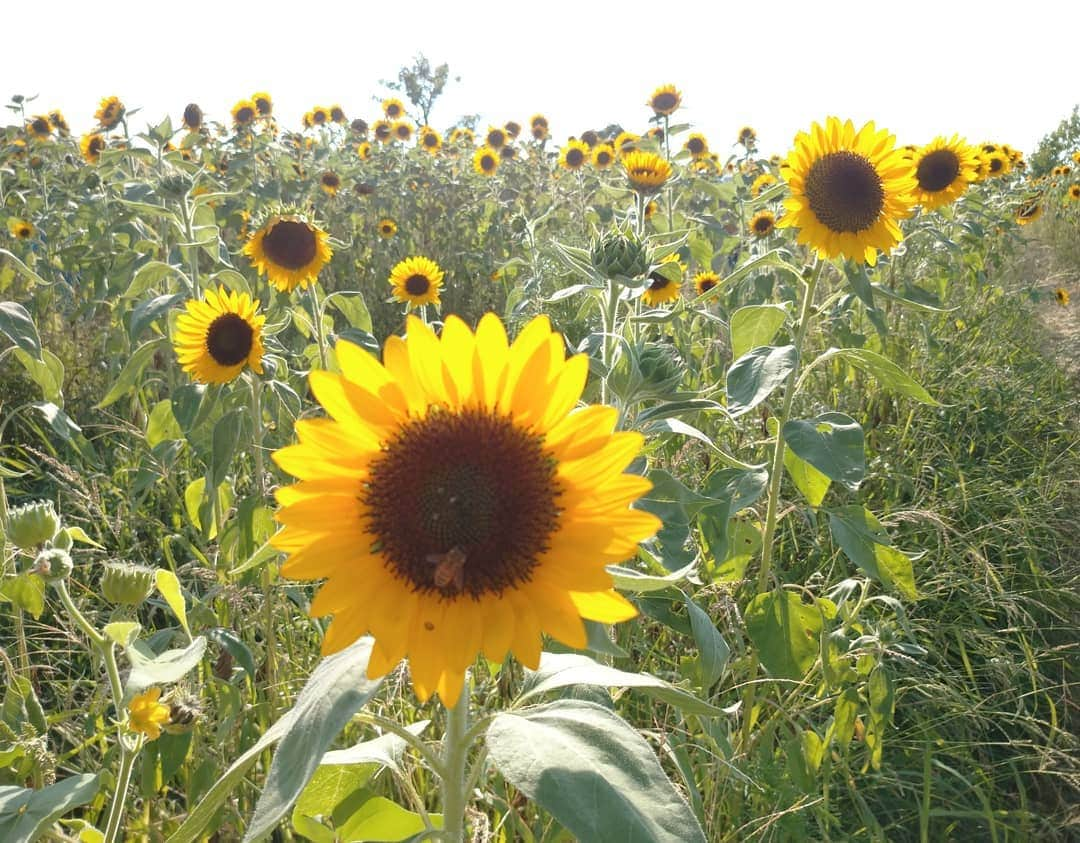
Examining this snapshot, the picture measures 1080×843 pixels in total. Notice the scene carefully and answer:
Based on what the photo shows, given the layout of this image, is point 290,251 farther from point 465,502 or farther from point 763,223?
point 763,223

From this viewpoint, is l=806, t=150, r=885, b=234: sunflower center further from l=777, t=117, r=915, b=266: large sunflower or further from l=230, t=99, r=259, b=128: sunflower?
l=230, t=99, r=259, b=128: sunflower

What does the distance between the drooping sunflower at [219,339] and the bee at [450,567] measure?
1.42 metres

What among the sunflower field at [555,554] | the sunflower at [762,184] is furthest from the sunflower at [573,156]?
the sunflower field at [555,554]

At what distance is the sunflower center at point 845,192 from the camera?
2066mm

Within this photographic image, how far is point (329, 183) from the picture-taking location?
6.51 metres

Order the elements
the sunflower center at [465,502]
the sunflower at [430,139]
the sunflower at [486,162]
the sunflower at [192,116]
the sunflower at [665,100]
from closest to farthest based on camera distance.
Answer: the sunflower center at [465,502] < the sunflower at [665,100] < the sunflower at [192,116] < the sunflower at [486,162] < the sunflower at [430,139]

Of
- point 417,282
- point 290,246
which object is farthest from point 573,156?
point 290,246

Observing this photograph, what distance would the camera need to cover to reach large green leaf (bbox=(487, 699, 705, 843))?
0.74 metres

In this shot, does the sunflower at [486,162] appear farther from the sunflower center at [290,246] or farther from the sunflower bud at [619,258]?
the sunflower bud at [619,258]

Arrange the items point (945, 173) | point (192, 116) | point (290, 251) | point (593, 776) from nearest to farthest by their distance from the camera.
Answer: point (593, 776) → point (290, 251) → point (945, 173) → point (192, 116)

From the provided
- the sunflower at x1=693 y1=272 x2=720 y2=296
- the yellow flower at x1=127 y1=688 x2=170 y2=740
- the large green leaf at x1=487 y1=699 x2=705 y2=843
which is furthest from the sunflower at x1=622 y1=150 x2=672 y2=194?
the large green leaf at x1=487 y1=699 x2=705 y2=843

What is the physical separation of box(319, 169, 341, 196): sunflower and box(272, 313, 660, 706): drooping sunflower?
5.85 m

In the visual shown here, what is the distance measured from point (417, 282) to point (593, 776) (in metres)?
3.29

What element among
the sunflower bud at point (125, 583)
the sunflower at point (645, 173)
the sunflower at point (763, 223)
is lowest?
the sunflower bud at point (125, 583)
